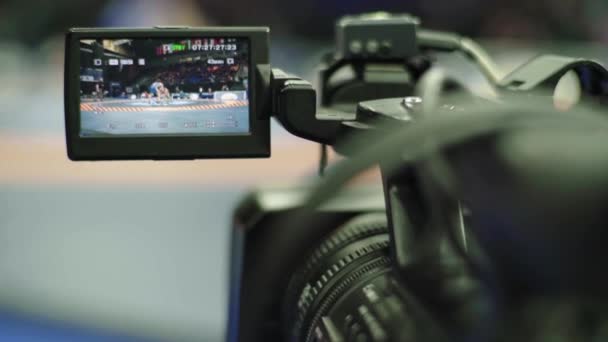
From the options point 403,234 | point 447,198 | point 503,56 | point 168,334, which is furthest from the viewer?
point 503,56

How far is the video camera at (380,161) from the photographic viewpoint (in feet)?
1.32

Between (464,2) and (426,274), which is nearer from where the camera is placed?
(426,274)

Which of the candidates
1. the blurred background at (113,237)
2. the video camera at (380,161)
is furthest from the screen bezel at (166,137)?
the blurred background at (113,237)

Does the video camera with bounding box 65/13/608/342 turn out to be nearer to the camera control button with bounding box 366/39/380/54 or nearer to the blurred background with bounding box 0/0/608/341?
the camera control button with bounding box 366/39/380/54

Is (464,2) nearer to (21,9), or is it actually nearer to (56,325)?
(21,9)

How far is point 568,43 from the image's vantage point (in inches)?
183

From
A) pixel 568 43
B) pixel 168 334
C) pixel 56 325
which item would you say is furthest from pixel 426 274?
pixel 568 43

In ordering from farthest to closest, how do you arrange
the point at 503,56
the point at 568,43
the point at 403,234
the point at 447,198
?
the point at 568,43 < the point at 503,56 < the point at 403,234 < the point at 447,198

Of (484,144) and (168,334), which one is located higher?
(484,144)

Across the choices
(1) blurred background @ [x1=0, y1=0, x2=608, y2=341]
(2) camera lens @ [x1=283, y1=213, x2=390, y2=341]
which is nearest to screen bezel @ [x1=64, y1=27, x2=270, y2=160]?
(2) camera lens @ [x1=283, y1=213, x2=390, y2=341]

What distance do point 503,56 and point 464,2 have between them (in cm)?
91

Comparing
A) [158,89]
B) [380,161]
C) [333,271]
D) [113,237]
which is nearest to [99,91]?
[158,89]

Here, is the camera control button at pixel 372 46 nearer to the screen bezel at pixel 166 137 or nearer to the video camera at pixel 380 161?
the video camera at pixel 380 161

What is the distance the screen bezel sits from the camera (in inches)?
33.8
